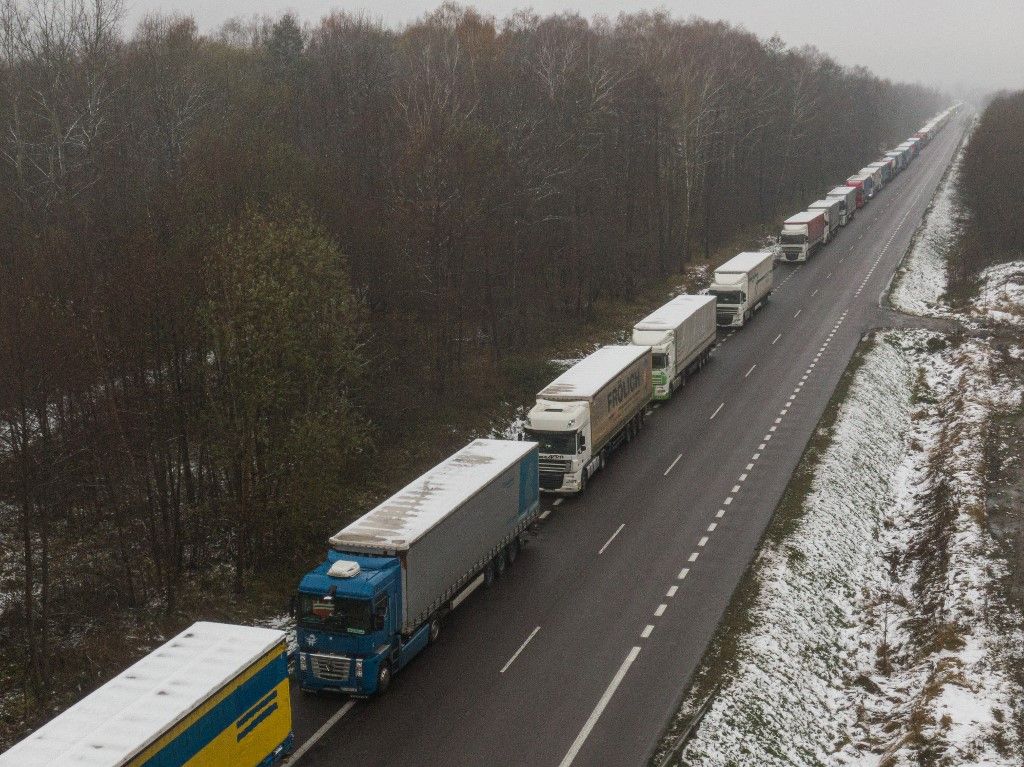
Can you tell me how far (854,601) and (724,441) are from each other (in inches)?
493

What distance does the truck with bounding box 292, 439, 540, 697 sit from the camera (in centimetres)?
2438

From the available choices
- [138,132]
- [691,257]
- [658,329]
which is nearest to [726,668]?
[658,329]

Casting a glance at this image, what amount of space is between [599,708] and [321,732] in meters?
6.39

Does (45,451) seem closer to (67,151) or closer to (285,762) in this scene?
(285,762)

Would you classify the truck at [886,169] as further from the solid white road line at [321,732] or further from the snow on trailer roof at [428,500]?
the solid white road line at [321,732]

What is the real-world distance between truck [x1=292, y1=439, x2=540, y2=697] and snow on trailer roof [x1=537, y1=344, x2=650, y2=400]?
375 inches

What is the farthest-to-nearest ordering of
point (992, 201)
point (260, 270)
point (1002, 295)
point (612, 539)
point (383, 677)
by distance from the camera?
1. point (992, 201)
2. point (1002, 295)
3. point (612, 539)
4. point (260, 270)
5. point (383, 677)

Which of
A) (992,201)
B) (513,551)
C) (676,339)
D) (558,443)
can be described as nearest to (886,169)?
(992,201)

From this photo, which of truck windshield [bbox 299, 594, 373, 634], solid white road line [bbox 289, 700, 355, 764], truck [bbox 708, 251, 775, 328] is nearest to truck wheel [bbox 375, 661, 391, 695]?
solid white road line [bbox 289, 700, 355, 764]

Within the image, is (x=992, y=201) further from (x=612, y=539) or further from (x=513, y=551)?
(x=513, y=551)

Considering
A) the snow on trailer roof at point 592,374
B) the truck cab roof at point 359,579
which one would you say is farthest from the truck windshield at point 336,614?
the snow on trailer roof at point 592,374

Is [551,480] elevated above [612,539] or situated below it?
above

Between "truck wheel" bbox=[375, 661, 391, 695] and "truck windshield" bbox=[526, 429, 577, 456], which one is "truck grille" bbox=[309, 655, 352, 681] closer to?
A: "truck wheel" bbox=[375, 661, 391, 695]

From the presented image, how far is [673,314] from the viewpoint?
2119 inches
